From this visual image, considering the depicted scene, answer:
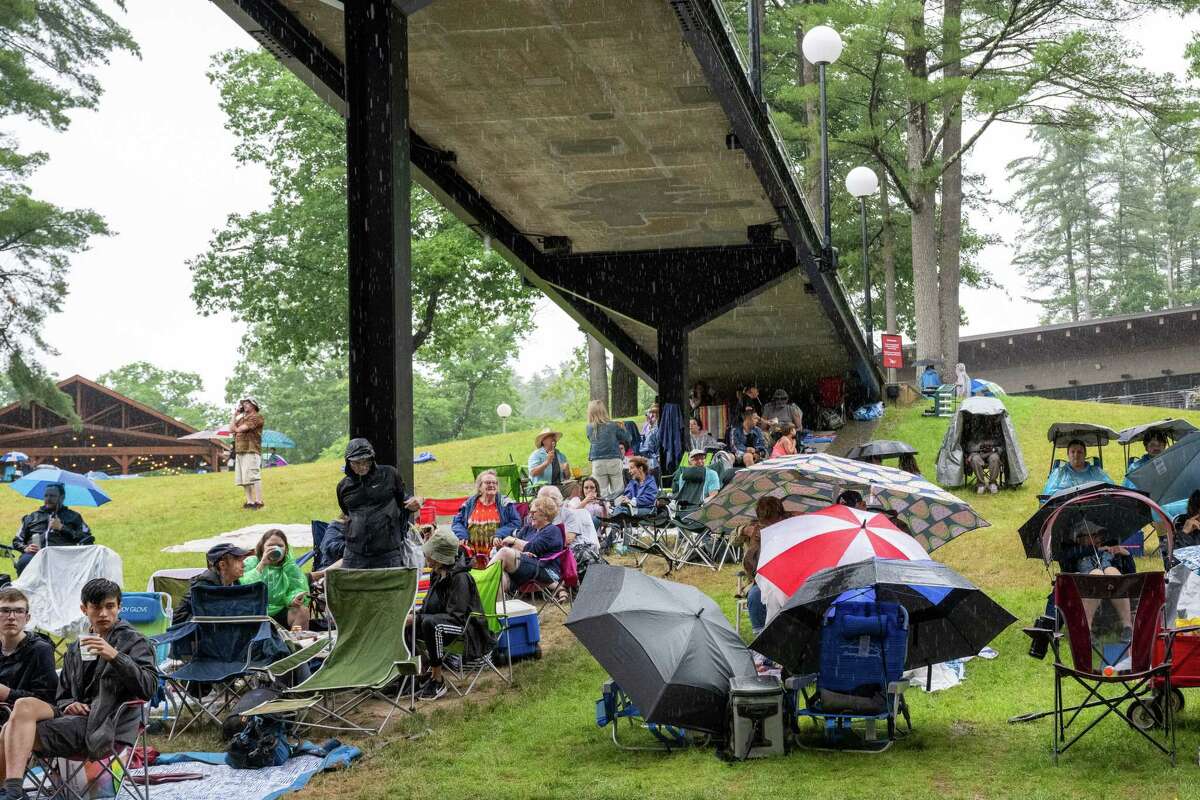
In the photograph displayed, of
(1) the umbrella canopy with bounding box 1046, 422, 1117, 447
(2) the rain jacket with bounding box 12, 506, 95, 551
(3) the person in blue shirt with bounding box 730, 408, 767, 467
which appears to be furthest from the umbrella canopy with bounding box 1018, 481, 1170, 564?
(3) the person in blue shirt with bounding box 730, 408, 767, 467

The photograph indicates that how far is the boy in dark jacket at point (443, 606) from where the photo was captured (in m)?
7.82

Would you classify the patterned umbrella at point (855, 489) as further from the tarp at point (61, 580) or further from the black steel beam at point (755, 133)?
the tarp at point (61, 580)

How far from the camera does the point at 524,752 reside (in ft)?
22.0

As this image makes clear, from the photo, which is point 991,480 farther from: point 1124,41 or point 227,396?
point 227,396

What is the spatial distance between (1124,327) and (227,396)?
1801 inches

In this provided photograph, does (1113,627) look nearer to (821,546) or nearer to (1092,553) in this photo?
(821,546)

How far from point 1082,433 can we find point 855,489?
7.28m

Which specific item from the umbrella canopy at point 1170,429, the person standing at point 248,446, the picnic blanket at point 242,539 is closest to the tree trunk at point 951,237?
the umbrella canopy at point 1170,429

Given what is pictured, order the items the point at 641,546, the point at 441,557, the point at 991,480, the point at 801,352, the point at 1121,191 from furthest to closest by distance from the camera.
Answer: the point at 1121,191
the point at 801,352
the point at 991,480
the point at 641,546
the point at 441,557

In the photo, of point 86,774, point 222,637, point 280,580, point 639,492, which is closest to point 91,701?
point 86,774

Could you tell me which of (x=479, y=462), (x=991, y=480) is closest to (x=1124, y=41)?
(x=991, y=480)

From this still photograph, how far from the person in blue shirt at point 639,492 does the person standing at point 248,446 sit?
4998 millimetres

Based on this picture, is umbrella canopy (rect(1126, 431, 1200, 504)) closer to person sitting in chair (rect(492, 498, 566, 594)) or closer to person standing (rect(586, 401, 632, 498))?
person sitting in chair (rect(492, 498, 566, 594))

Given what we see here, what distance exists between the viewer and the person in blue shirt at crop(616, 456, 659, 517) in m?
13.2
